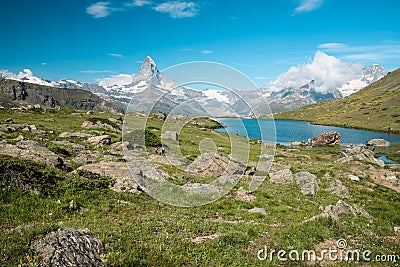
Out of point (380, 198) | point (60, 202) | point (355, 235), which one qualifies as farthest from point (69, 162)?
point (380, 198)

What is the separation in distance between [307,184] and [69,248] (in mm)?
26329

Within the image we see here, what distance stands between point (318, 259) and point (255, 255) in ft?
9.93

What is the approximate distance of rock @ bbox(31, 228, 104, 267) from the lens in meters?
8.62

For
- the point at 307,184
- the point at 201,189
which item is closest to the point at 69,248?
the point at 201,189

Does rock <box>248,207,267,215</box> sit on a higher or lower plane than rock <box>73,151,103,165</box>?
lower

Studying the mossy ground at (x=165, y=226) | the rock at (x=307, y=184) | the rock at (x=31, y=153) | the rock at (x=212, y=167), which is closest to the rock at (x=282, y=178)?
the rock at (x=307, y=184)

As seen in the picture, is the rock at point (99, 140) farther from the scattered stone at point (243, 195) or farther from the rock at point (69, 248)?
the rock at point (69, 248)

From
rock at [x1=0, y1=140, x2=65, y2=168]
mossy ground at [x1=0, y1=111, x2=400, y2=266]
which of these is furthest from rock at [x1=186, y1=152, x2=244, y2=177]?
rock at [x1=0, y1=140, x2=65, y2=168]

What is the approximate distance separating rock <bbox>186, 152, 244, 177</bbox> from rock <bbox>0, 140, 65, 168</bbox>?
565 inches

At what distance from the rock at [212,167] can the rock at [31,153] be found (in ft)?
47.0

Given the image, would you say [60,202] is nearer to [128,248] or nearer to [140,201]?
[140,201]

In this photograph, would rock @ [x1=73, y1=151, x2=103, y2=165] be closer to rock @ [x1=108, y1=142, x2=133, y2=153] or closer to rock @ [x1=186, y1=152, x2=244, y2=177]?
rock @ [x1=108, y1=142, x2=133, y2=153]

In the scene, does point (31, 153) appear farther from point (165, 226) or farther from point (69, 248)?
point (69, 248)

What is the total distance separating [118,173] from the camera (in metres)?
23.8
